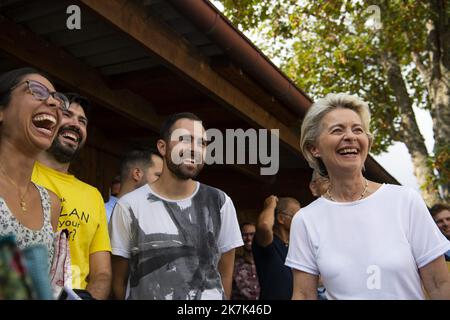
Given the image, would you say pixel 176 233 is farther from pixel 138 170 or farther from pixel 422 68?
pixel 422 68

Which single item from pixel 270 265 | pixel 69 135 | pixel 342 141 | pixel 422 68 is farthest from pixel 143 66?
pixel 422 68

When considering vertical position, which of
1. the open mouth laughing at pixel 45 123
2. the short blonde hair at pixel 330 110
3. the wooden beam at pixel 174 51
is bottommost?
the open mouth laughing at pixel 45 123

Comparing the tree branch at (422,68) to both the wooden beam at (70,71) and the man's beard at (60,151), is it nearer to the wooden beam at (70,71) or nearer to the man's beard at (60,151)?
the wooden beam at (70,71)

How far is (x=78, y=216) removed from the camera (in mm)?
2500

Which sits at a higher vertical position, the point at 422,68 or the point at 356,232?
the point at 422,68

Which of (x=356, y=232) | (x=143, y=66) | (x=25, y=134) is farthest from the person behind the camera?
(x=143, y=66)

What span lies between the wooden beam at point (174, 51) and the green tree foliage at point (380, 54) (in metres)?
6.04

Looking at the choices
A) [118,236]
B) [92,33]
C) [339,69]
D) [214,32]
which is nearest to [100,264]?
[118,236]

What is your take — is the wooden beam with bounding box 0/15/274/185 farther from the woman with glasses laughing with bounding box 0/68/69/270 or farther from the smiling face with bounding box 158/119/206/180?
the woman with glasses laughing with bounding box 0/68/69/270

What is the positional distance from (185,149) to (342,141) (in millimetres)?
882

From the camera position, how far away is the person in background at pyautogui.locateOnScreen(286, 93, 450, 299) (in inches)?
74.2

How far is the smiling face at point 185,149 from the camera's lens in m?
2.66

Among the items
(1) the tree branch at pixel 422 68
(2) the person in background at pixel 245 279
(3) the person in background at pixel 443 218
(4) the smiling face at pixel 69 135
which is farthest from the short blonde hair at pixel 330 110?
(1) the tree branch at pixel 422 68

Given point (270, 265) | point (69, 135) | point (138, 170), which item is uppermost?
point (138, 170)
